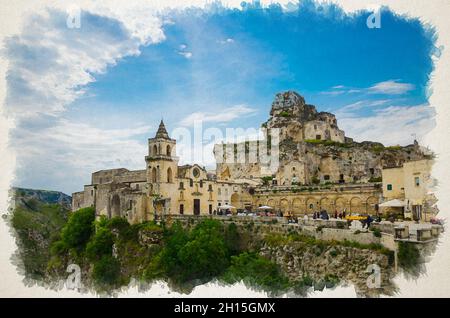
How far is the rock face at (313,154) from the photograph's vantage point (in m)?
33.0

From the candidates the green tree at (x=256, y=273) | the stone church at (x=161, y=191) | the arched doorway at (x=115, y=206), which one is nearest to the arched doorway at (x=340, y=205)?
the stone church at (x=161, y=191)

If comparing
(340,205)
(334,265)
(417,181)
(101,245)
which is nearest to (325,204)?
(340,205)

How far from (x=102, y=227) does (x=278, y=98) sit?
2259 centimetres

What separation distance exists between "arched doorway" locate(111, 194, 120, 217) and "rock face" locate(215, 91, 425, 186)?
1380 cm

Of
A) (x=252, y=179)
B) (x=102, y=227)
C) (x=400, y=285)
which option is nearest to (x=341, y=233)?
(x=400, y=285)

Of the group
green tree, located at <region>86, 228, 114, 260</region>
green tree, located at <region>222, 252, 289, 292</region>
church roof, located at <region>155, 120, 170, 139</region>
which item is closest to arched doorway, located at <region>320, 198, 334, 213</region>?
green tree, located at <region>222, 252, 289, 292</region>

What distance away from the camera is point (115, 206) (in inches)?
1106

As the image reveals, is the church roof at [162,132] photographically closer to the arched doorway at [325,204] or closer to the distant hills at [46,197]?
the distant hills at [46,197]

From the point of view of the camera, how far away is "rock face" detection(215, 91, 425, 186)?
108 ft

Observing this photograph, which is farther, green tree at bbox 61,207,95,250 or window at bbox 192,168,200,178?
green tree at bbox 61,207,95,250

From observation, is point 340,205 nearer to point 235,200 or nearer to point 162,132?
point 235,200

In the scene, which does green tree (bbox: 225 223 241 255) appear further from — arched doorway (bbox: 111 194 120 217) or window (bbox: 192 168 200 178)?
arched doorway (bbox: 111 194 120 217)
